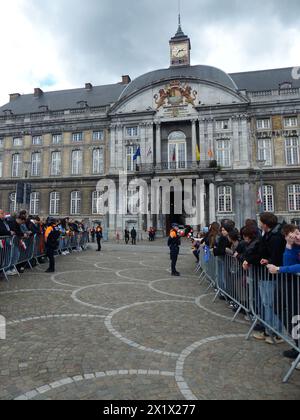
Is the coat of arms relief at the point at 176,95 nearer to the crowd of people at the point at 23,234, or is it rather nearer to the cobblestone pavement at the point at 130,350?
the crowd of people at the point at 23,234

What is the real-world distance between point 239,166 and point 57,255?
22.9 meters

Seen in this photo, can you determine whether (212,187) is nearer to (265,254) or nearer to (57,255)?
(57,255)

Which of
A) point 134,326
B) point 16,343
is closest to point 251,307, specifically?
point 134,326

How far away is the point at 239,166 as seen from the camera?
30438mm

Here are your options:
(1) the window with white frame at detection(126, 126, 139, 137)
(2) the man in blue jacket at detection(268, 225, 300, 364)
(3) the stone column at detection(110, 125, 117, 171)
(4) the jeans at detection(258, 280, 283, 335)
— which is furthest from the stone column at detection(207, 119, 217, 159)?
(2) the man in blue jacket at detection(268, 225, 300, 364)

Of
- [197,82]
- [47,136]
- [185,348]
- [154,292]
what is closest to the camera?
[185,348]

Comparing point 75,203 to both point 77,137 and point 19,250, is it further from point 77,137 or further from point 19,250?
point 19,250

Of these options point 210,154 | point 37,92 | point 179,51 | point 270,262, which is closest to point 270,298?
point 270,262

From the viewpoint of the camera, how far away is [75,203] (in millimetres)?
35219

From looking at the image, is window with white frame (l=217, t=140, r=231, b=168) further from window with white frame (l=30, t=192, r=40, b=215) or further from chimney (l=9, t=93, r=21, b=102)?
chimney (l=9, t=93, r=21, b=102)

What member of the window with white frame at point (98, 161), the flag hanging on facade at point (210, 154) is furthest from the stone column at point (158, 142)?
the window with white frame at point (98, 161)

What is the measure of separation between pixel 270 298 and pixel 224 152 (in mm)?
29007

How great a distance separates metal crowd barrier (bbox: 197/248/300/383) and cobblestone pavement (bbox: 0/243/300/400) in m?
0.32

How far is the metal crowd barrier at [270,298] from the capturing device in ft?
11.7
